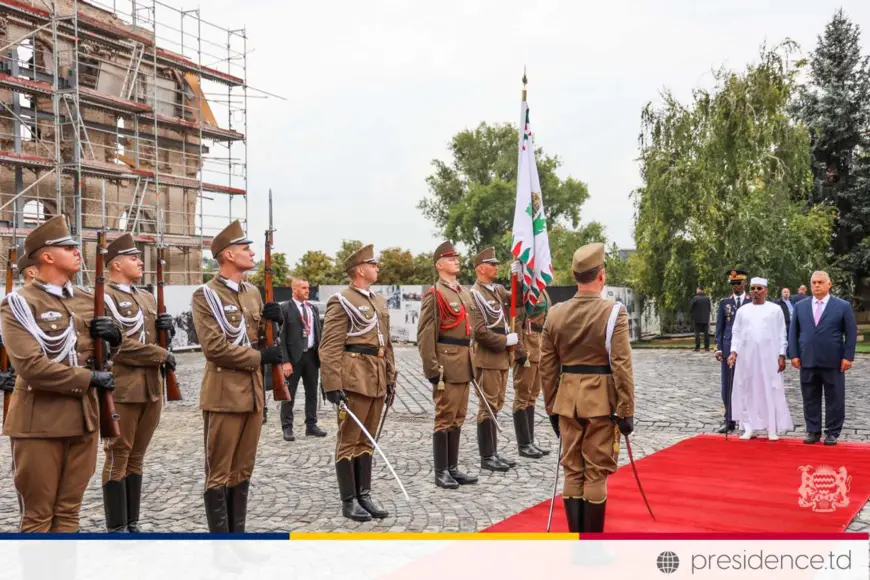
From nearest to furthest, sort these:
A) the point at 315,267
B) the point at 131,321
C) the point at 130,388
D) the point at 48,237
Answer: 1. the point at 48,237
2. the point at 130,388
3. the point at 131,321
4. the point at 315,267

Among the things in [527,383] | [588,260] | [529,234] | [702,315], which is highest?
[529,234]

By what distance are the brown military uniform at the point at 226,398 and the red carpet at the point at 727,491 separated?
6.14ft

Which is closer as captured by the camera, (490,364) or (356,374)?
(356,374)

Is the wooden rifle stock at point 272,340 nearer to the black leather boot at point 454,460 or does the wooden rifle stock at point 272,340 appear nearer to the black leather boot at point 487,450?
the black leather boot at point 454,460

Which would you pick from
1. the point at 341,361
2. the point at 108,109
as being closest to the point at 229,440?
A: the point at 341,361

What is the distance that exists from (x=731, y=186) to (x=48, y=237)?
2260cm

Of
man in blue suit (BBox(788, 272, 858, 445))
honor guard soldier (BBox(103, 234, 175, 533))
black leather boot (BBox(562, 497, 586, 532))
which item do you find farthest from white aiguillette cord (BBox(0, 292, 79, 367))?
man in blue suit (BBox(788, 272, 858, 445))

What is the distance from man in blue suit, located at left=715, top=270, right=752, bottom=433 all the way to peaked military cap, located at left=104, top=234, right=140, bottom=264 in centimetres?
706

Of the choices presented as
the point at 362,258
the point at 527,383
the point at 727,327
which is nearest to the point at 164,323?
the point at 362,258

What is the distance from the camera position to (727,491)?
6.78 metres

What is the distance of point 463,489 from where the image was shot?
23.1ft

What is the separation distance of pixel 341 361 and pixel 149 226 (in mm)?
23440

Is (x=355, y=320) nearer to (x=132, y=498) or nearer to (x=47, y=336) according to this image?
(x=132, y=498)
